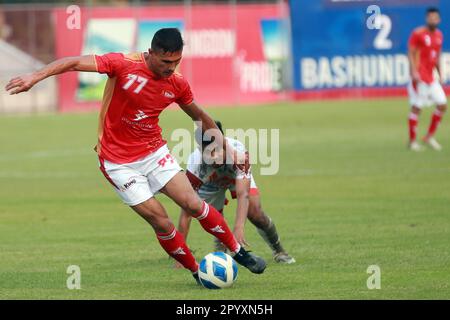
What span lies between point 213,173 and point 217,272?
5.79 ft

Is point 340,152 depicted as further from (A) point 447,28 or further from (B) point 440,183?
(A) point 447,28

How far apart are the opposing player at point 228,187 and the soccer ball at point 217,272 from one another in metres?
1.03

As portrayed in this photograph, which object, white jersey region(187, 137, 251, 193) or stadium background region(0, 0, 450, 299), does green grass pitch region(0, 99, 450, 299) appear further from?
white jersey region(187, 137, 251, 193)

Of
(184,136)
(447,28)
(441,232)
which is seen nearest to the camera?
(441,232)

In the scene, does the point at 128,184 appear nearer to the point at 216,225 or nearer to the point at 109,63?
the point at 216,225

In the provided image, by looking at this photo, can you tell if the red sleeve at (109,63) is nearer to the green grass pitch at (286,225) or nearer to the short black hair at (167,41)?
the short black hair at (167,41)

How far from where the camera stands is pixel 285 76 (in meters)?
38.3

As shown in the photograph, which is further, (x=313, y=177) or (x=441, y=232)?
(x=313, y=177)

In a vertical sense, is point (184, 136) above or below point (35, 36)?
below

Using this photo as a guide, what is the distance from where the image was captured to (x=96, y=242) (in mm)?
12945

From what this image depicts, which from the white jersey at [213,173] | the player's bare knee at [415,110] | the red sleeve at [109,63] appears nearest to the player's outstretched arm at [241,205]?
the white jersey at [213,173]
